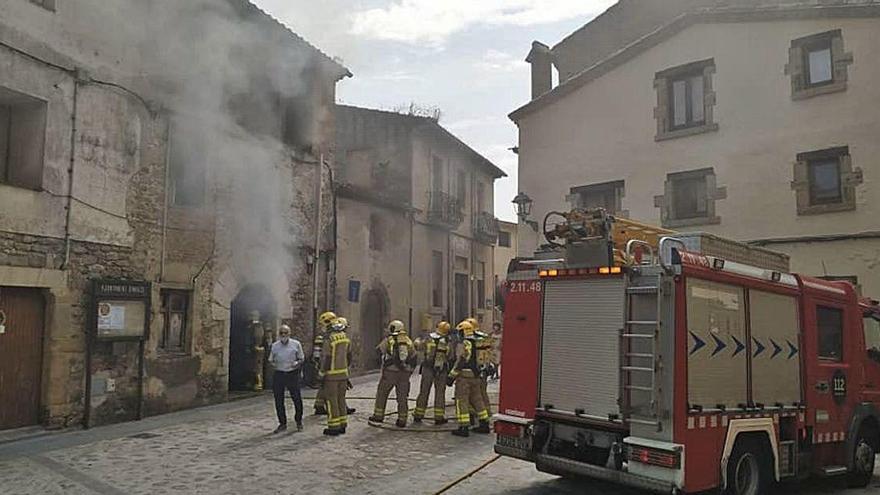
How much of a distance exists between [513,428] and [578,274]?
1.58 meters

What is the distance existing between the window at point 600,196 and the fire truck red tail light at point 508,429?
9.57m

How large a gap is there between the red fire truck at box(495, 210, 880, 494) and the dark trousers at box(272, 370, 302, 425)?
421 centimetres

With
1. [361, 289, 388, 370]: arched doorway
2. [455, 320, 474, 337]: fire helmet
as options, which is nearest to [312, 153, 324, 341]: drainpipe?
[361, 289, 388, 370]: arched doorway

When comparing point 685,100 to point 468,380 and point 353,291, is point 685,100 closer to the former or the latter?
point 468,380

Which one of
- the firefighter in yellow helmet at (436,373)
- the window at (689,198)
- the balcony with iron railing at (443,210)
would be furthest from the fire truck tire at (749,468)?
the balcony with iron railing at (443,210)

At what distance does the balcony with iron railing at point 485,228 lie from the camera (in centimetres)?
2731

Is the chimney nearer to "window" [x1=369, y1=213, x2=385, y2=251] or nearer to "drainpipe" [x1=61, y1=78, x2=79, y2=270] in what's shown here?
"window" [x1=369, y1=213, x2=385, y2=251]

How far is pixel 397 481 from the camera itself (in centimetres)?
714

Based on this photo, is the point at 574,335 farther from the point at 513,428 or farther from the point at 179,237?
the point at 179,237

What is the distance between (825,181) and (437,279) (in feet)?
43.0

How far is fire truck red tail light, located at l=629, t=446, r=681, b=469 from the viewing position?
5426mm

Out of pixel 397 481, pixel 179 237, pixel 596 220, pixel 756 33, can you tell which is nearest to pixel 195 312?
pixel 179 237

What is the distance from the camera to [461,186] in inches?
1027

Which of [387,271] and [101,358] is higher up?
[387,271]
